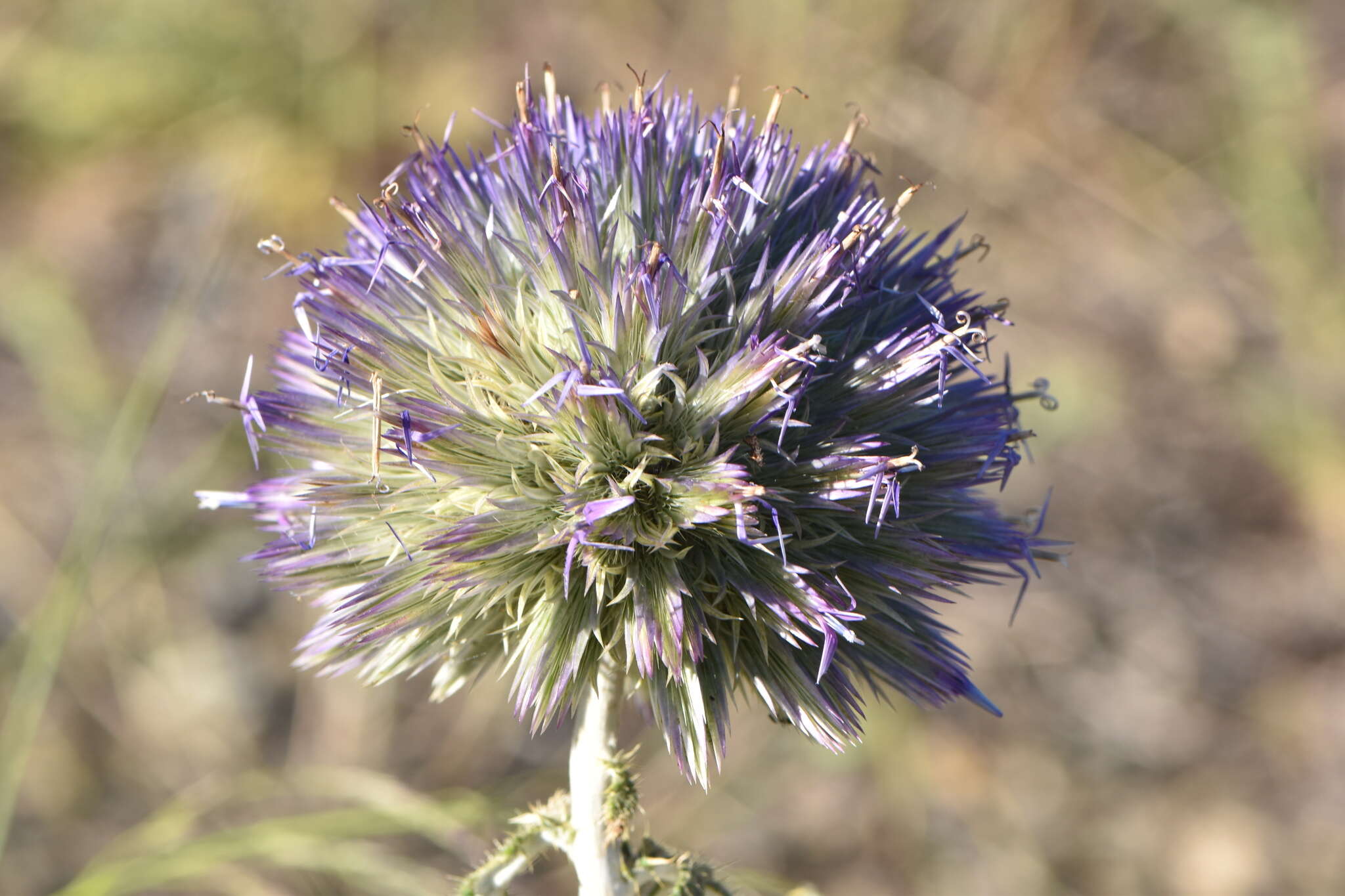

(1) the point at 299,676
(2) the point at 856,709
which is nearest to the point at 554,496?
(2) the point at 856,709

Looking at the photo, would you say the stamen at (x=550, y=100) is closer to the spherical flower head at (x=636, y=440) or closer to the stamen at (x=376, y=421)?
the spherical flower head at (x=636, y=440)

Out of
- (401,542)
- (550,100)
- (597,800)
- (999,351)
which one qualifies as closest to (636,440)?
(401,542)

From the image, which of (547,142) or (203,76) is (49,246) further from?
(547,142)

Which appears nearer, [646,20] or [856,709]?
[856,709]

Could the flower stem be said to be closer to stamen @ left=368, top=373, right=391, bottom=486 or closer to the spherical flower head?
the spherical flower head

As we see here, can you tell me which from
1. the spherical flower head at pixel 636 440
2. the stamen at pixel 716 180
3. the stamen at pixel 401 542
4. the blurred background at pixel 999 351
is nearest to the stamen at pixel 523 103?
the spherical flower head at pixel 636 440
